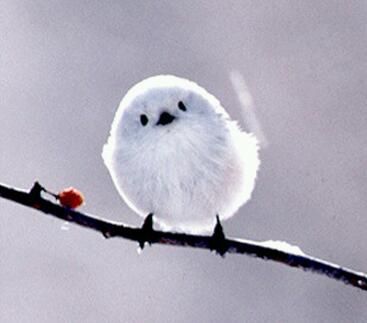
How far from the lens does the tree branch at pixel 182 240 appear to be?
3.26ft

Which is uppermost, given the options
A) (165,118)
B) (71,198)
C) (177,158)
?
(165,118)

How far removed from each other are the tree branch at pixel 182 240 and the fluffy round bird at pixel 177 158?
10.8 inches

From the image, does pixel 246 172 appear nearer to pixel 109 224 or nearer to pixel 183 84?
pixel 183 84

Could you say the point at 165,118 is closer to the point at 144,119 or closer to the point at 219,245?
the point at 144,119

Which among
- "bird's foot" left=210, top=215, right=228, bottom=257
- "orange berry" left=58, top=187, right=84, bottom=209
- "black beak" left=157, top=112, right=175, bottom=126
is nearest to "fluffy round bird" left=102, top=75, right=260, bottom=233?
"black beak" left=157, top=112, right=175, bottom=126

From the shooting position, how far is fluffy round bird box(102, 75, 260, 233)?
4.99 ft

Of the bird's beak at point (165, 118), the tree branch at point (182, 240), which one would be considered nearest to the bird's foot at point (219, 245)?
the tree branch at point (182, 240)

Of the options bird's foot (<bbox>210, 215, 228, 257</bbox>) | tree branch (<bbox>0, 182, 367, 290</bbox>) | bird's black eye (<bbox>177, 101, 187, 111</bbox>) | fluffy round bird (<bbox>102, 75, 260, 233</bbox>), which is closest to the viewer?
tree branch (<bbox>0, 182, 367, 290</bbox>)

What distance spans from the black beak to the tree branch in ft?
1.21

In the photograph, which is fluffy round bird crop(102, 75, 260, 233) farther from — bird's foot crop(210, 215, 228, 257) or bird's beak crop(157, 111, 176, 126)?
bird's foot crop(210, 215, 228, 257)

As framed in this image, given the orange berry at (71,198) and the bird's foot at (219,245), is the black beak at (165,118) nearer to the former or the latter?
the bird's foot at (219,245)

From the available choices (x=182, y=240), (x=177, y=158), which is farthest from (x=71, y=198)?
(x=177, y=158)

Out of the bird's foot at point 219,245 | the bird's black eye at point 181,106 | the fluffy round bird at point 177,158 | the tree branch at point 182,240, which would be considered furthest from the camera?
the bird's black eye at point 181,106

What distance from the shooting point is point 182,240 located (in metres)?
1.19
